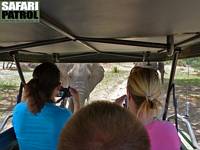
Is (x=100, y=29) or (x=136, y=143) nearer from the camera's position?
(x=136, y=143)

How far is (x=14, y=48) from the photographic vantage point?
280cm

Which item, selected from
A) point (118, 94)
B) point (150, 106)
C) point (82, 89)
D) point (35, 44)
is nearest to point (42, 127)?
point (35, 44)

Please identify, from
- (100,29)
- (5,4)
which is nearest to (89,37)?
(100,29)

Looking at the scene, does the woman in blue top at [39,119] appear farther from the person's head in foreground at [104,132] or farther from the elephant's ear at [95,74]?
the elephant's ear at [95,74]

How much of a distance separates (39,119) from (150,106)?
0.65 meters

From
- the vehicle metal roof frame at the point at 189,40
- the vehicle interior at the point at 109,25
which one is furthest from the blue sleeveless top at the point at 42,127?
the vehicle metal roof frame at the point at 189,40

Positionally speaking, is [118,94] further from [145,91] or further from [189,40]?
[145,91]

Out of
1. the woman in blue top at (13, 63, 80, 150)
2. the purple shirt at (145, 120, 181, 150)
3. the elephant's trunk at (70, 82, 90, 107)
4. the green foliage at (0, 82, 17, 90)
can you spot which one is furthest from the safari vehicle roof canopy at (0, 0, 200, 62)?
the green foliage at (0, 82, 17, 90)

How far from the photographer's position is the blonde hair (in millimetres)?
1989

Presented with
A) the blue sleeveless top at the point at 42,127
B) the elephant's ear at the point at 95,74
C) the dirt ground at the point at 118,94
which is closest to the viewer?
the blue sleeveless top at the point at 42,127

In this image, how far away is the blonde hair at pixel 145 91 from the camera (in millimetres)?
1989

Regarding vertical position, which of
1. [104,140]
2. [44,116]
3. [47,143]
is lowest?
[47,143]

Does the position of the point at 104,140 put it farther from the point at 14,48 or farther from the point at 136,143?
the point at 14,48

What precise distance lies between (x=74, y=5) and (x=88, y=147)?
23.5 inches
